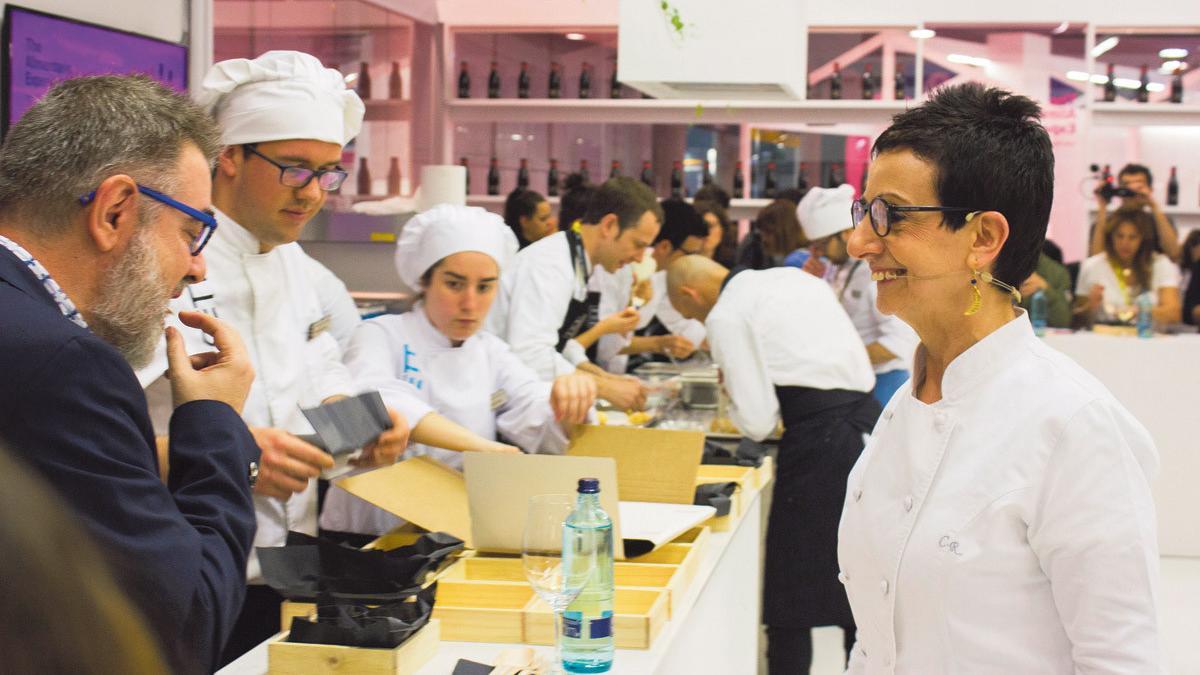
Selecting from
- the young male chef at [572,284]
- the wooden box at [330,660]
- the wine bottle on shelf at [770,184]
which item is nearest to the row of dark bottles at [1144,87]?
the wine bottle on shelf at [770,184]

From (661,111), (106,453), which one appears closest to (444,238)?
(106,453)

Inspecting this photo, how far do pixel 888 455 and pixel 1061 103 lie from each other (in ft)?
21.3

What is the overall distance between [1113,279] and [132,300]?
6.52 meters

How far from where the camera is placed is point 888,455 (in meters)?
1.66

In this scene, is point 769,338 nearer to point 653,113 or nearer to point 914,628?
point 914,628

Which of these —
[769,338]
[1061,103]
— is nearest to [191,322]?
[769,338]

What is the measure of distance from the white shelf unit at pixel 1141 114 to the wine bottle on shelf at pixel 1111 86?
6 cm

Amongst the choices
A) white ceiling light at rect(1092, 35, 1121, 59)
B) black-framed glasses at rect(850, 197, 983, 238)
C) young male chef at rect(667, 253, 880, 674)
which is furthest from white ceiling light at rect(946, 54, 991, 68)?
black-framed glasses at rect(850, 197, 983, 238)

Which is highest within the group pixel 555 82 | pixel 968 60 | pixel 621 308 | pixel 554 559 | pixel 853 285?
pixel 968 60

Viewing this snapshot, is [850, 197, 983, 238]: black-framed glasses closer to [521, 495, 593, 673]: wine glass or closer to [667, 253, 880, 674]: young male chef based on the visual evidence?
[521, 495, 593, 673]: wine glass

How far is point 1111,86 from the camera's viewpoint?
743cm

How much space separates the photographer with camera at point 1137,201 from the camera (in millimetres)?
6770

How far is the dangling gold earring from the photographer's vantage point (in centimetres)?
156

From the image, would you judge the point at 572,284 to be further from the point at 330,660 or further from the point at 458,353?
the point at 330,660
